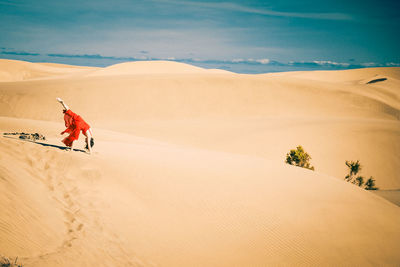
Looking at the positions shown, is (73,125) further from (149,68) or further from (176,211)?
(149,68)

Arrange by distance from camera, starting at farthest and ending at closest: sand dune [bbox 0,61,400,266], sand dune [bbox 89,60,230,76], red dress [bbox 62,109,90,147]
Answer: sand dune [bbox 89,60,230,76] < red dress [bbox 62,109,90,147] < sand dune [bbox 0,61,400,266]

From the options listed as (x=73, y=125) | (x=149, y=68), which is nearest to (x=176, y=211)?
(x=73, y=125)

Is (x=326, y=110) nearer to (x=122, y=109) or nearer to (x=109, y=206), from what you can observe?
(x=122, y=109)

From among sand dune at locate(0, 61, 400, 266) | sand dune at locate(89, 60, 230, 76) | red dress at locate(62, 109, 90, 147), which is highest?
sand dune at locate(89, 60, 230, 76)

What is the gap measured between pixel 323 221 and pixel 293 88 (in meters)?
36.4

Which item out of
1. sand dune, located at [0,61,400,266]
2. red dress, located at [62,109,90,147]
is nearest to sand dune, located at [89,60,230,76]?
sand dune, located at [0,61,400,266]

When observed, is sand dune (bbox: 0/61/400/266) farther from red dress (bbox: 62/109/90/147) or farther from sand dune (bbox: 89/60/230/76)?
sand dune (bbox: 89/60/230/76)

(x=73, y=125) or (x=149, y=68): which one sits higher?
(x=149, y=68)

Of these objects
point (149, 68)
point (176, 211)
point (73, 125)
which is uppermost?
point (149, 68)

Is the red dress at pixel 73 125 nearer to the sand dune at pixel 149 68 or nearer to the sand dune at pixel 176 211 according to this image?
the sand dune at pixel 176 211

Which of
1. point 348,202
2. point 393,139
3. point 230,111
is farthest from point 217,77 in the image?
point 348,202

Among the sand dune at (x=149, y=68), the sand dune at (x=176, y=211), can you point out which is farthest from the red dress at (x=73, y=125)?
the sand dune at (x=149, y=68)

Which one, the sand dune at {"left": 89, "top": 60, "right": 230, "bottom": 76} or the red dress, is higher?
the sand dune at {"left": 89, "top": 60, "right": 230, "bottom": 76}

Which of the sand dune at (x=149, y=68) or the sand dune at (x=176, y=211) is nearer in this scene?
the sand dune at (x=176, y=211)
